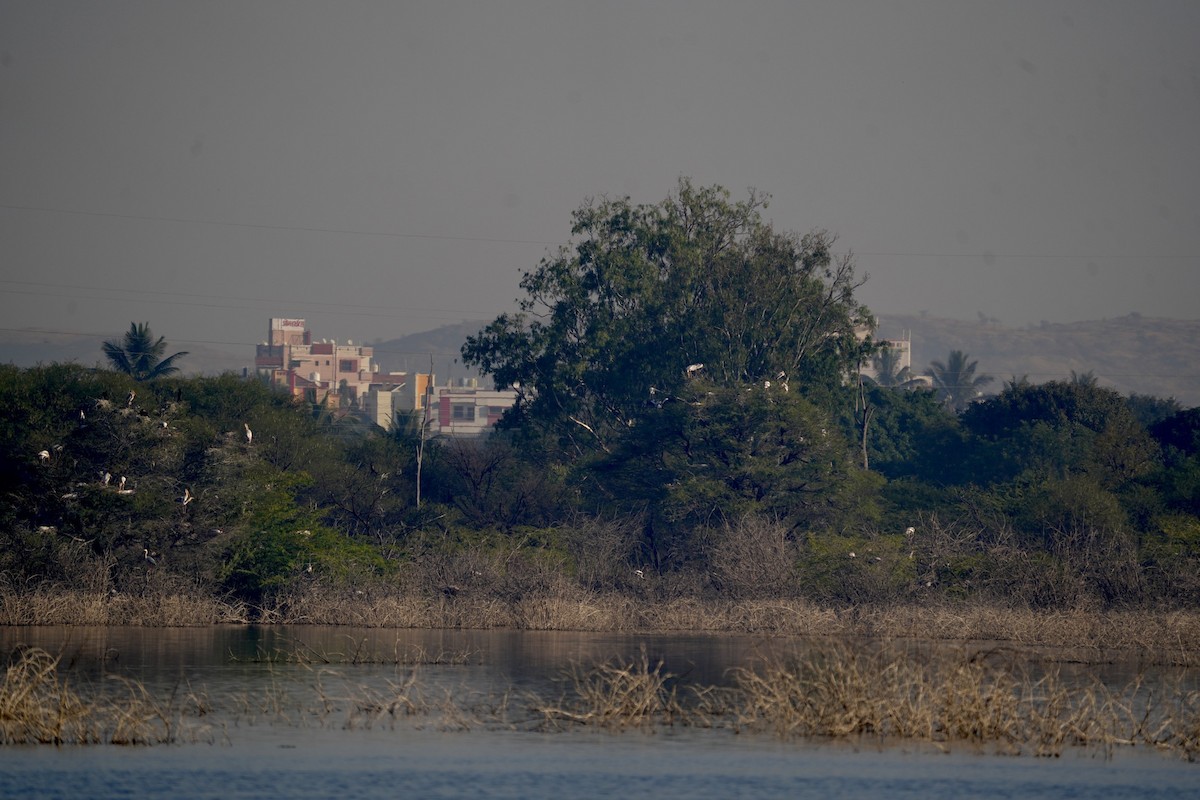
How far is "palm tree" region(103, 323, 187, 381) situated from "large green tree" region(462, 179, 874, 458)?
2495cm

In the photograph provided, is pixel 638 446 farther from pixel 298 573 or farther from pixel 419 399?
pixel 419 399

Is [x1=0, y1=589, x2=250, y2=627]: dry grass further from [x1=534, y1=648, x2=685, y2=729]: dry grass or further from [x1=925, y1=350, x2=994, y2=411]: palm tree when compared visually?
[x1=925, y1=350, x2=994, y2=411]: palm tree

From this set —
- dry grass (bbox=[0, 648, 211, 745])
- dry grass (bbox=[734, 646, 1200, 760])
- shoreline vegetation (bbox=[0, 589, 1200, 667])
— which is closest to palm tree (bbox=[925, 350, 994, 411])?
shoreline vegetation (bbox=[0, 589, 1200, 667])

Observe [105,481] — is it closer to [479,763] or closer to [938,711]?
[479,763]

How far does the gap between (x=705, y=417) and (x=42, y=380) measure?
60.3 feet

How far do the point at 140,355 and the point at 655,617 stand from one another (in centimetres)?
4276

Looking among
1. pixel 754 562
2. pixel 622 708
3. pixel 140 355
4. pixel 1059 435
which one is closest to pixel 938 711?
pixel 622 708

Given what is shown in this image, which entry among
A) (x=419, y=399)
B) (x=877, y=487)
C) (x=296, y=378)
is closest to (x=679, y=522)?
(x=877, y=487)

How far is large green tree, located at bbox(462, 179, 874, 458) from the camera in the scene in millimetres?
51000

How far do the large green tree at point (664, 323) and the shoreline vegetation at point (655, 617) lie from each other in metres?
12.5

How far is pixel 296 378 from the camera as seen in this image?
16725 cm

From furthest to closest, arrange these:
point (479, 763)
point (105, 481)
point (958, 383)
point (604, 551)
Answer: point (958, 383), point (604, 551), point (105, 481), point (479, 763)

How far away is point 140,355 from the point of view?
243ft

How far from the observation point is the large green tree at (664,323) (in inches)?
2008
